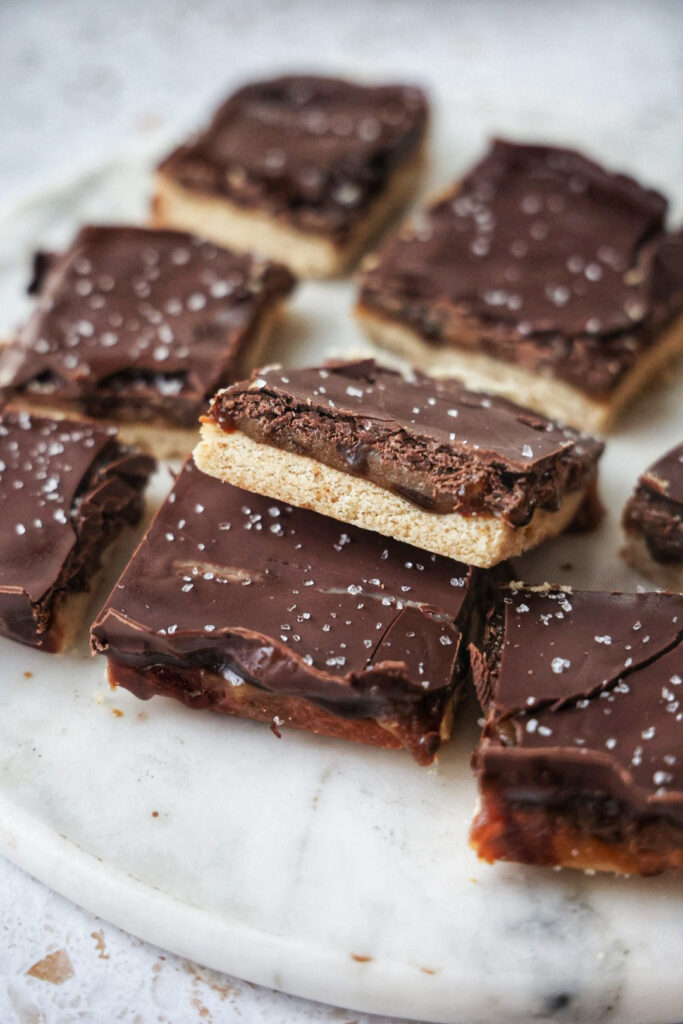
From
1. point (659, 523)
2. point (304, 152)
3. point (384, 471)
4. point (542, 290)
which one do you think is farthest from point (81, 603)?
point (304, 152)

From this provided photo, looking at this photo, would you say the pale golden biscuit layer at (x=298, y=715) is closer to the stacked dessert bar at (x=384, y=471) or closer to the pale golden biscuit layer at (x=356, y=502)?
the stacked dessert bar at (x=384, y=471)

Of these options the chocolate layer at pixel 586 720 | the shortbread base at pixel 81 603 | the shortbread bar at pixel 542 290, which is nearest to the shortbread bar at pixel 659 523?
the chocolate layer at pixel 586 720

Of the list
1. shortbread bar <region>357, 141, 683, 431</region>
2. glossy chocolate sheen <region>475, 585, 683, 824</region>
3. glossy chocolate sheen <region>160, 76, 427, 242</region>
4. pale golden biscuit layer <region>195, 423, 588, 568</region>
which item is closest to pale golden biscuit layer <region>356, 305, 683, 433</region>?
shortbread bar <region>357, 141, 683, 431</region>

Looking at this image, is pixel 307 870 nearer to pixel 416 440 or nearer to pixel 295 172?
pixel 416 440

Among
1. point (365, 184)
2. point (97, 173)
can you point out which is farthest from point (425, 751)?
point (97, 173)

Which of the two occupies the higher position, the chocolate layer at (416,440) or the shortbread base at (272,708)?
the chocolate layer at (416,440)

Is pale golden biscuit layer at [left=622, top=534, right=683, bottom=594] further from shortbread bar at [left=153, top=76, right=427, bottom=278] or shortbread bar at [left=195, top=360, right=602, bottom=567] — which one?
shortbread bar at [left=153, top=76, right=427, bottom=278]

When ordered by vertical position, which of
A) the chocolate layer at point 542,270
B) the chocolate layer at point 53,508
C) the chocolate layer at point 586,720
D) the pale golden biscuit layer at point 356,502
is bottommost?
the chocolate layer at point 53,508

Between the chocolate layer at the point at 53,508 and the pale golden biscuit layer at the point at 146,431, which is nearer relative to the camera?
the chocolate layer at the point at 53,508
